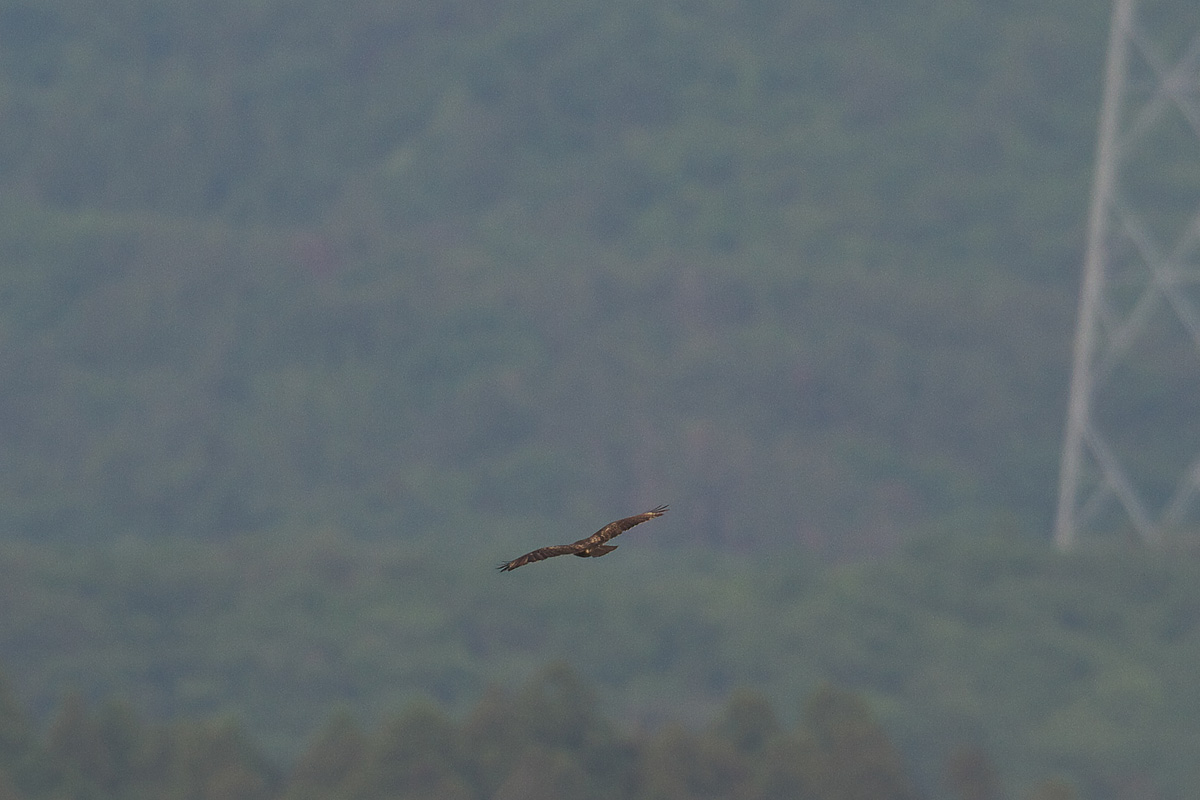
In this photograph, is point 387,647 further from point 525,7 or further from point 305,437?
point 525,7

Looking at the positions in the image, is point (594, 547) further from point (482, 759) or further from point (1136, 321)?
point (1136, 321)

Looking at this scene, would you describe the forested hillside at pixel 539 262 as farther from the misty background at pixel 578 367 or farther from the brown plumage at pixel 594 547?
the brown plumage at pixel 594 547

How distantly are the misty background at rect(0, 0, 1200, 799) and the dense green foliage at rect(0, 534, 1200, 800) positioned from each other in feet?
0.64

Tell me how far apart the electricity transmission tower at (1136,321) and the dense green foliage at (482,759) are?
43210 millimetres

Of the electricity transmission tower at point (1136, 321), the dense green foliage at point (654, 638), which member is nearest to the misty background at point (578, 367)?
the dense green foliage at point (654, 638)

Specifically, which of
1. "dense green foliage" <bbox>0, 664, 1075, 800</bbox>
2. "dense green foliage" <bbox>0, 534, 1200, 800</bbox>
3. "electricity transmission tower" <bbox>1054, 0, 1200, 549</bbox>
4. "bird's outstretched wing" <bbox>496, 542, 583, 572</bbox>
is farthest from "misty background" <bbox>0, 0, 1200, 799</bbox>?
"bird's outstretched wing" <bbox>496, 542, 583, 572</bbox>

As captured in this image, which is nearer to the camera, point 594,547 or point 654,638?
point 594,547

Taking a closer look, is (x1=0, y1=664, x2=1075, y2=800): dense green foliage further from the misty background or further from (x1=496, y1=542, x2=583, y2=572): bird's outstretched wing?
(x1=496, y1=542, x2=583, y2=572): bird's outstretched wing

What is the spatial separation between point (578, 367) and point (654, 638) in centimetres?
3746

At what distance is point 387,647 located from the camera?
12119 centimetres

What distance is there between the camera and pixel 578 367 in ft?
529

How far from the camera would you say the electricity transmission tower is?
140 meters

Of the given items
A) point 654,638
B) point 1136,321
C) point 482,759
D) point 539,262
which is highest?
point 539,262

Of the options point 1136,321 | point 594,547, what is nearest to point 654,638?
point 1136,321
